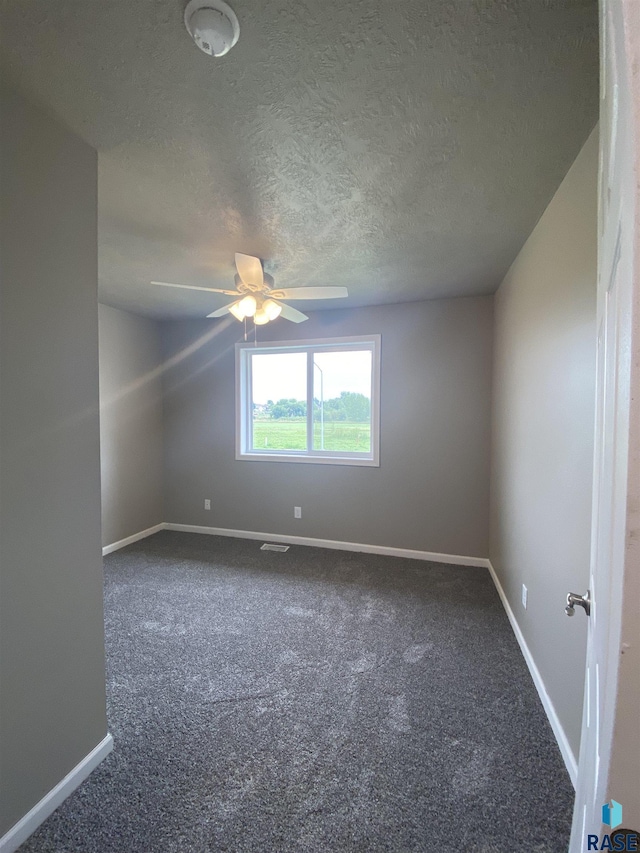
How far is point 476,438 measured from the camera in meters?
3.31

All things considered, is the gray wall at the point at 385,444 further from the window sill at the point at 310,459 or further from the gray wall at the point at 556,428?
the gray wall at the point at 556,428

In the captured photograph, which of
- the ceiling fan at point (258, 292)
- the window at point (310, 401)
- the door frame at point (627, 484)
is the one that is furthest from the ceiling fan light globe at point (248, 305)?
the door frame at point (627, 484)

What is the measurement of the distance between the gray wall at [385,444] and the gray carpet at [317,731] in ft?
2.82

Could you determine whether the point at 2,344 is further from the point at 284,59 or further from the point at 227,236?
the point at 227,236

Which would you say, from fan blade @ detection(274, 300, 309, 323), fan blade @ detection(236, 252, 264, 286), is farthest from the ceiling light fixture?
fan blade @ detection(274, 300, 309, 323)

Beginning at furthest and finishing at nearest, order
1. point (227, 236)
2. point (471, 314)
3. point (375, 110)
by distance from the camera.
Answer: point (471, 314), point (227, 236), point (375, 110)

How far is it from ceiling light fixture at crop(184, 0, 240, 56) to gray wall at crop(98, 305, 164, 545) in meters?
2.95

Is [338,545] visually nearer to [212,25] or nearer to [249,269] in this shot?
[249,269]

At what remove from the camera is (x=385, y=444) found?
357 cm

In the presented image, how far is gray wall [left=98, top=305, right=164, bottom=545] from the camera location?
3580mm

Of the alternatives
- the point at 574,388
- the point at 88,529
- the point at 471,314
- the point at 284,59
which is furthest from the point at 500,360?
the point at 88,529

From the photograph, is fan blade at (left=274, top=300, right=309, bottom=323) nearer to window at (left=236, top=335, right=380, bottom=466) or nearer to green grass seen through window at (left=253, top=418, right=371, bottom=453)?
window at (left=236, top=335, right=380, bottom=466)

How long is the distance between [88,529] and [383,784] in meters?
1.46

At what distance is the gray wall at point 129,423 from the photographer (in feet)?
11.7
